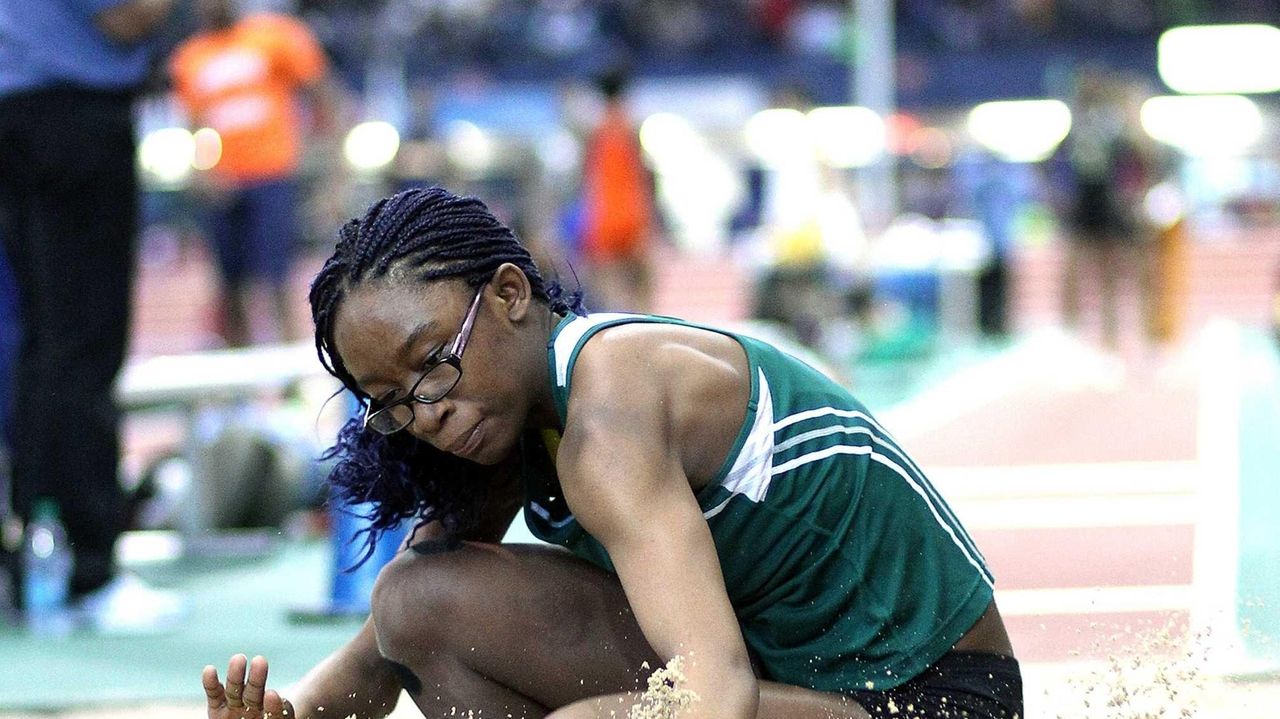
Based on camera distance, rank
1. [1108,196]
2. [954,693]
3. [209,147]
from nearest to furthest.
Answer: [954,693], [209,147], [1108,196]

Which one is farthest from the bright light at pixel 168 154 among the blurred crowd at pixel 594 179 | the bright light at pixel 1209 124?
the bright light at pixel 1209 124

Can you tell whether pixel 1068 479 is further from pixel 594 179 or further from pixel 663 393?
pixel 663 393

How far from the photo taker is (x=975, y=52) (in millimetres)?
21391

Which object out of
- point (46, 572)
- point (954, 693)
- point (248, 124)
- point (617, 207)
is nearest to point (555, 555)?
point (954, 693)

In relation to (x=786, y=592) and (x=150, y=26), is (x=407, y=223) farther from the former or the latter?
(x=150, y=26)

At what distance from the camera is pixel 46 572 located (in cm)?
493

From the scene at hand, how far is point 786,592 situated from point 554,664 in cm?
37

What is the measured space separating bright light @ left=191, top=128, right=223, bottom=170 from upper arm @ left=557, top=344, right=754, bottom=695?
6.93 meters

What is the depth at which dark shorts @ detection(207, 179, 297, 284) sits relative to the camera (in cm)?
884

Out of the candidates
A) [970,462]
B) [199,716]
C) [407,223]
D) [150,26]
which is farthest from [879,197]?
[407,223]

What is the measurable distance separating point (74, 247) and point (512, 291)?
2.68 m

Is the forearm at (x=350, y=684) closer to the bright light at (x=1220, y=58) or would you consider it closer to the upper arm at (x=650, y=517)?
the upper arm at (x=650, y=517)

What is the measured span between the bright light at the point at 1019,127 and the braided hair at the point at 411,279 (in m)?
19.5

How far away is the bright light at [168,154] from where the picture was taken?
21156mm
